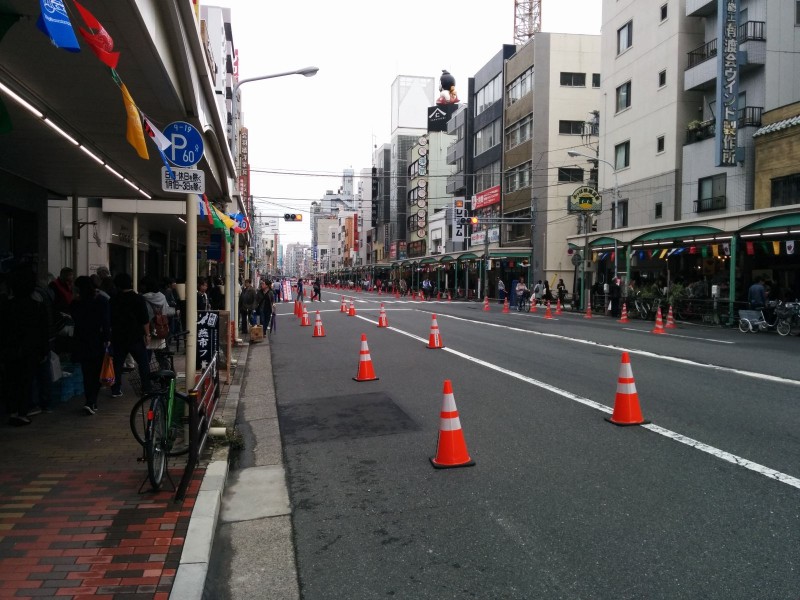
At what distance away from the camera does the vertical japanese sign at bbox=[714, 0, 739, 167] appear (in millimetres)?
24250

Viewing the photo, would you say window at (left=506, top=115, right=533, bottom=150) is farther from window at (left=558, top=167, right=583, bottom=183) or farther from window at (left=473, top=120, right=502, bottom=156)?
window at (left=558, top=167, right=583, bottom=183)

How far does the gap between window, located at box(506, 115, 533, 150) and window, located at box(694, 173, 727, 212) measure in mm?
19335

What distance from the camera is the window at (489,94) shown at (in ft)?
174

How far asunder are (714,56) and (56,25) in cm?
3128

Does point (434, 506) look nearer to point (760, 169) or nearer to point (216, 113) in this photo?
point (216, 113)

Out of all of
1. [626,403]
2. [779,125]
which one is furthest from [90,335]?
[779,125]

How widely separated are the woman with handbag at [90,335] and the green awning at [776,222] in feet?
68.4

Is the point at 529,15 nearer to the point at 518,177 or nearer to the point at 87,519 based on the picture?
the point at 518,177

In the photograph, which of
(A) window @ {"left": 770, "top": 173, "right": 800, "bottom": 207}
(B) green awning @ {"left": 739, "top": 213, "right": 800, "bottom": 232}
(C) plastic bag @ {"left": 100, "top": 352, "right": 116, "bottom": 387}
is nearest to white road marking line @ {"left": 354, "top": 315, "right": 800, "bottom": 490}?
(C) plastic bag @ {"left": 100, "top": 352, "right": 116, "bottom": 387}

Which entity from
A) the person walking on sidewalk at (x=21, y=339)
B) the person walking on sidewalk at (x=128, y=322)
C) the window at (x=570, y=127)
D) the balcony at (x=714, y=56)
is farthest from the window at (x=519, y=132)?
the person walking on sidewalk at (x=21, y=339)

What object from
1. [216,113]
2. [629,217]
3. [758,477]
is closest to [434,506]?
[758,477]

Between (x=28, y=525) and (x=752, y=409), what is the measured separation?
8194mm

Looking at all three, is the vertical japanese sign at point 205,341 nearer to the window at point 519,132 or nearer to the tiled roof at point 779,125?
the tiled roof at point 779,125

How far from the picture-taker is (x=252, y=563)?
4.26 meters
